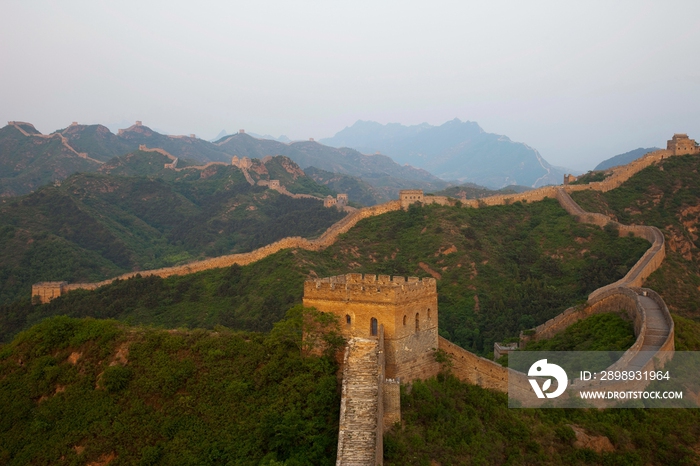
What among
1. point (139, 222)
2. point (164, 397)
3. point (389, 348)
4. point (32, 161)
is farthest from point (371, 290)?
point (32, 161)

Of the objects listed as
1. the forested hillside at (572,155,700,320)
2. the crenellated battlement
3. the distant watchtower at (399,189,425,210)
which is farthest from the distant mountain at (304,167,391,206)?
the crenellated battlement

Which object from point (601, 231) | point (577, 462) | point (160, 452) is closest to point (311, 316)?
point (160, 452)

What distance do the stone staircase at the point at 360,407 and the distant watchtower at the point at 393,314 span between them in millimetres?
591

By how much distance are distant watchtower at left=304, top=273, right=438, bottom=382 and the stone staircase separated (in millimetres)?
591

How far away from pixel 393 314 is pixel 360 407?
320 cm

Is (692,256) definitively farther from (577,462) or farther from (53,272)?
(53,272)

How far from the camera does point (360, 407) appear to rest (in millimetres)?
16891

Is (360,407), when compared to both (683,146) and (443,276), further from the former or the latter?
(683,146)

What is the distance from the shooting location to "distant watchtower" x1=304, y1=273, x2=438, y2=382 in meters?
19.2

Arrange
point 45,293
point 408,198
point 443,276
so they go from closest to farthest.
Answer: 1. point 443,276
2. point 45,293
3. point 408,198

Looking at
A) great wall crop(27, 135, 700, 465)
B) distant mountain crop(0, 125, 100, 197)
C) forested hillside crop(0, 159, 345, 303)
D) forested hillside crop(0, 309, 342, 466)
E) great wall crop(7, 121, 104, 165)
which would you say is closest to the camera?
great wall crop(27, 135, 700, 465)

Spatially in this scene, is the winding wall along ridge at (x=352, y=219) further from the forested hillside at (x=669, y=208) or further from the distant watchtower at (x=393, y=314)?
the distant watchtower at (x=393, y=314)

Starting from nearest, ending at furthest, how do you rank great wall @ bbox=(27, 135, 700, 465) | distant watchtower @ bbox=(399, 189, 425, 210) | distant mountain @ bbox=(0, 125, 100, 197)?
great wall @ bbox=(27, 135, 700, 465), distant watchtower @ bbox=(399, 189, 425, 210), distant mountain @ bbox=(0, 125, 100, 197)

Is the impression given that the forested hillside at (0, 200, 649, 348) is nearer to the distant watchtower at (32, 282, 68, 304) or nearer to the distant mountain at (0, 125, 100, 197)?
the distant watchtower at (32, 282, 68, 304)
